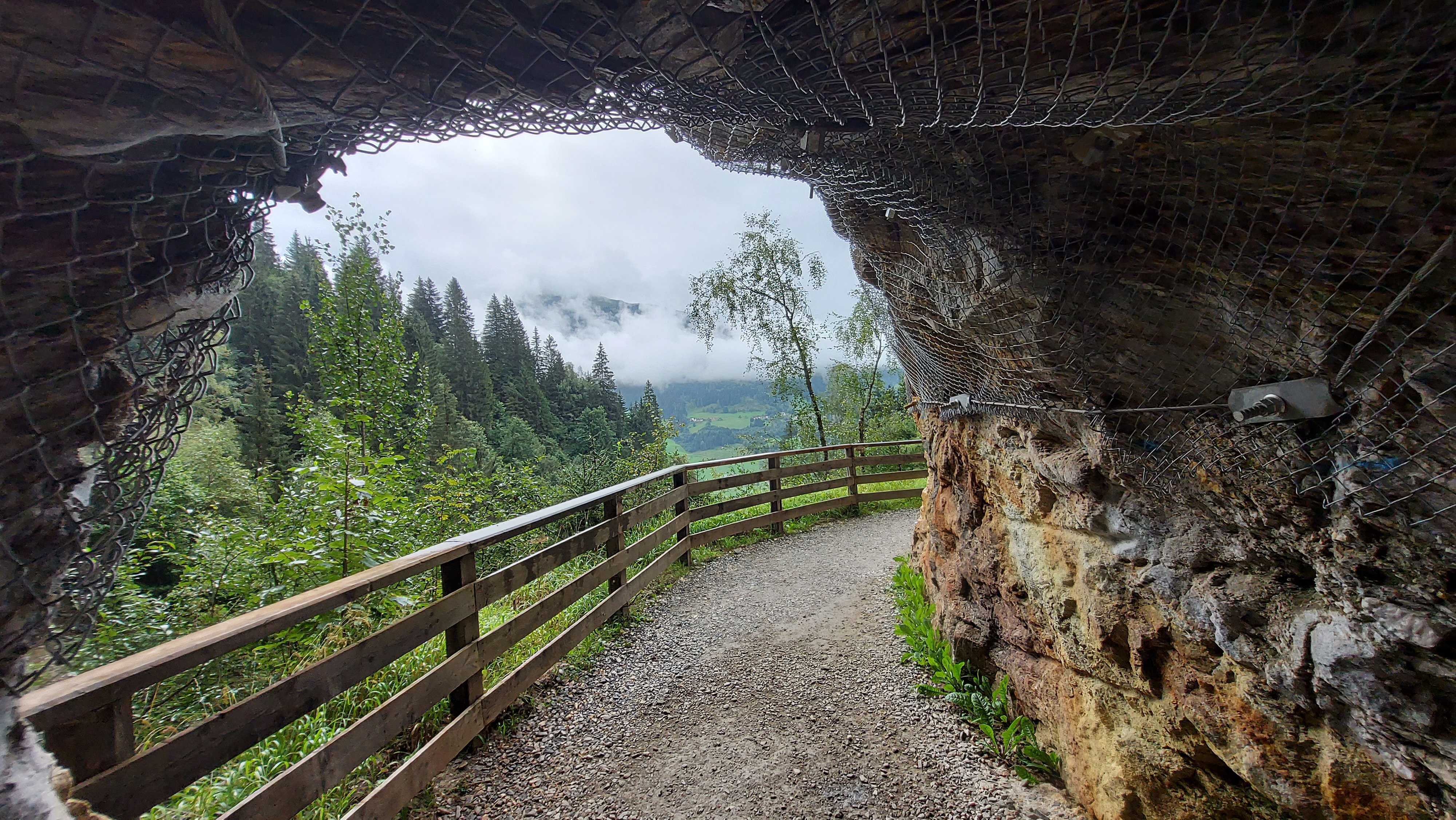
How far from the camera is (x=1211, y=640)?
165 cm

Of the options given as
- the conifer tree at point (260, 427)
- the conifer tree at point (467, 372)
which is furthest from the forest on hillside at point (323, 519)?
the conifer tree at point (467, 372)

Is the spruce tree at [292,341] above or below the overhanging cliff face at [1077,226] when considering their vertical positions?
above

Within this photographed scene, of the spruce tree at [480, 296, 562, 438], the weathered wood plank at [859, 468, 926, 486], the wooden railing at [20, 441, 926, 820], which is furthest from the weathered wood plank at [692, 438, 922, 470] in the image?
the spruce tree at [480, 296, 562, 438]

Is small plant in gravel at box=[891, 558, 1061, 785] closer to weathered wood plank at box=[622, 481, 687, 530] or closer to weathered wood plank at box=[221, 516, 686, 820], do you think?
weathered wood plank at box=[622, 481, 687, 530]

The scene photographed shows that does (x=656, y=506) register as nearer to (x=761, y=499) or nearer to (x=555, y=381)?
(x=761, y=499)

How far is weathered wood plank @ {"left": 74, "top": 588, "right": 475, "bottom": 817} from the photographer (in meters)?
1.18

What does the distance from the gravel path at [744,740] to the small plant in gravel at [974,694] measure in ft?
0.31

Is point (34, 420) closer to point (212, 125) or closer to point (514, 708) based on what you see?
point (212, 125)

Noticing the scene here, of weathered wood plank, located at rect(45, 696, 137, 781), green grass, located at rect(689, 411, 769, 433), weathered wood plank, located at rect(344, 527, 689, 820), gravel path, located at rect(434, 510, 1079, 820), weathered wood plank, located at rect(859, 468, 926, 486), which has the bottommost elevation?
green grass, located at rect(689, 411, 769, 433)

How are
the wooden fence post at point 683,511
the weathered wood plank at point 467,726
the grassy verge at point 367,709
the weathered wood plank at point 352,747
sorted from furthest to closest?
the wooden fence post at point 683,511 < the grassy verge at point 367,709 < the weathered wood plank at point 467,726 < the weathered wood plank at point 352,747

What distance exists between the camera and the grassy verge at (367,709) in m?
2.06

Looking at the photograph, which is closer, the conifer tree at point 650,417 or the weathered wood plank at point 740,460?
the weathered wood plank at point 740,460

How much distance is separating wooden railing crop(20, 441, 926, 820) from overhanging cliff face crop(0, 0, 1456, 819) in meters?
0.35

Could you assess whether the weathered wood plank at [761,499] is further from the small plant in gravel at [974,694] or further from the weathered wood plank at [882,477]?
the small plant in gravel at [974,694]
